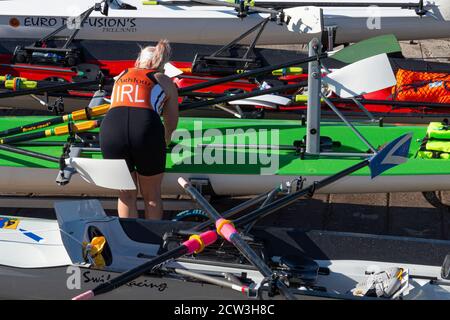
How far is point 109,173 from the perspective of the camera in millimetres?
5461

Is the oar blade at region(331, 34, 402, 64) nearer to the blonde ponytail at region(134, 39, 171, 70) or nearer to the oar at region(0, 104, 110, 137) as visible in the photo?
the blonde ponytail at region(134, 39, 171, 70)

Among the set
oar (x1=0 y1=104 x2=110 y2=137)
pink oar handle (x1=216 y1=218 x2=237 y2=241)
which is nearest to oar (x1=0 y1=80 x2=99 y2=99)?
oar (x1=0 y1=104 x2=110 y2=137)

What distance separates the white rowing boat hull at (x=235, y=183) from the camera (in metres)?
6.14

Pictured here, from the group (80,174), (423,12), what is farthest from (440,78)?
(80,174)

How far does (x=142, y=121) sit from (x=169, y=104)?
1.00 feet

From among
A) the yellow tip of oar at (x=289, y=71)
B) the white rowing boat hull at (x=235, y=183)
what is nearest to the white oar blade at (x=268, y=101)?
the yellow tip of oar at (x=289, y=71)

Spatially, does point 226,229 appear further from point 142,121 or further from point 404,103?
point 404,103

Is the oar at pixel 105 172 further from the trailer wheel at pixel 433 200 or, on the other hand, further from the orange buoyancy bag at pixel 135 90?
the trailer wheel at pixel 433 200

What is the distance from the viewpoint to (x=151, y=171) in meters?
5.74

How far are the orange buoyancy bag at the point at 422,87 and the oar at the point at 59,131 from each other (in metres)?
2.78

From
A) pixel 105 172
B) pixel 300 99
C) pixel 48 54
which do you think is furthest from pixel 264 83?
pixel 105 172
